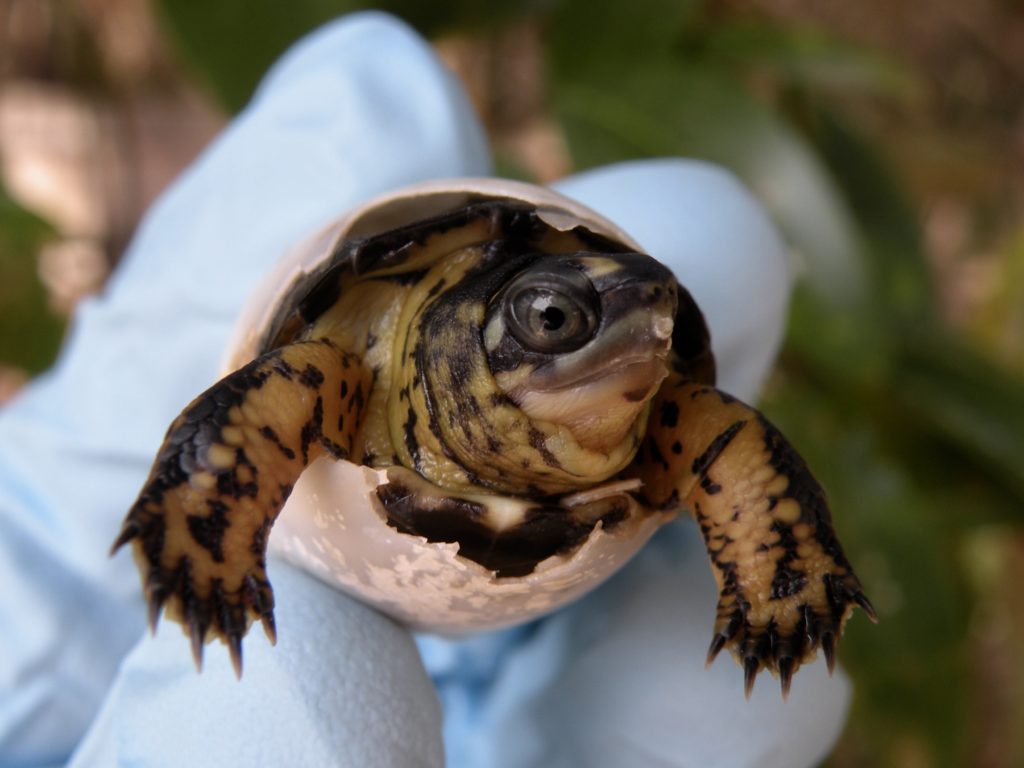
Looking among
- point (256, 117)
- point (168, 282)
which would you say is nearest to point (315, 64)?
point (256, 117)

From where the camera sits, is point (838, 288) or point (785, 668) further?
point (838, 288)

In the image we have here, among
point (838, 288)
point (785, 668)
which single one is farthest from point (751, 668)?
point (838, 288)

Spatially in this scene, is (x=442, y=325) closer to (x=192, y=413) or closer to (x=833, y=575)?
(x=192, y=413)

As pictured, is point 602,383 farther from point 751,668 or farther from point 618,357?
point 751,668

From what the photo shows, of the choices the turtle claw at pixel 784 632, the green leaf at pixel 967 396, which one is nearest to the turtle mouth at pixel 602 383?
the turtle claw at pixel 784 632

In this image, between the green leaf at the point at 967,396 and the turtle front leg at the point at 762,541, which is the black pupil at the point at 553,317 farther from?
the green leaf at the point at 967,396

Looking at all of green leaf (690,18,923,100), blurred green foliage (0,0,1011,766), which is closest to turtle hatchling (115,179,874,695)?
blurred green foliage (0,0,1011,766)

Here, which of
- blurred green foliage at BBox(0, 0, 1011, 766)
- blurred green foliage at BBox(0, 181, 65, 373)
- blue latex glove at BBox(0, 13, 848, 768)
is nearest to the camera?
blue latex glove at BBox(0, 13, 848, 768)

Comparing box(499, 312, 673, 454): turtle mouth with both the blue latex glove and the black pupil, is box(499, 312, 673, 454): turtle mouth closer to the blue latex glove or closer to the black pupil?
the black pupil
